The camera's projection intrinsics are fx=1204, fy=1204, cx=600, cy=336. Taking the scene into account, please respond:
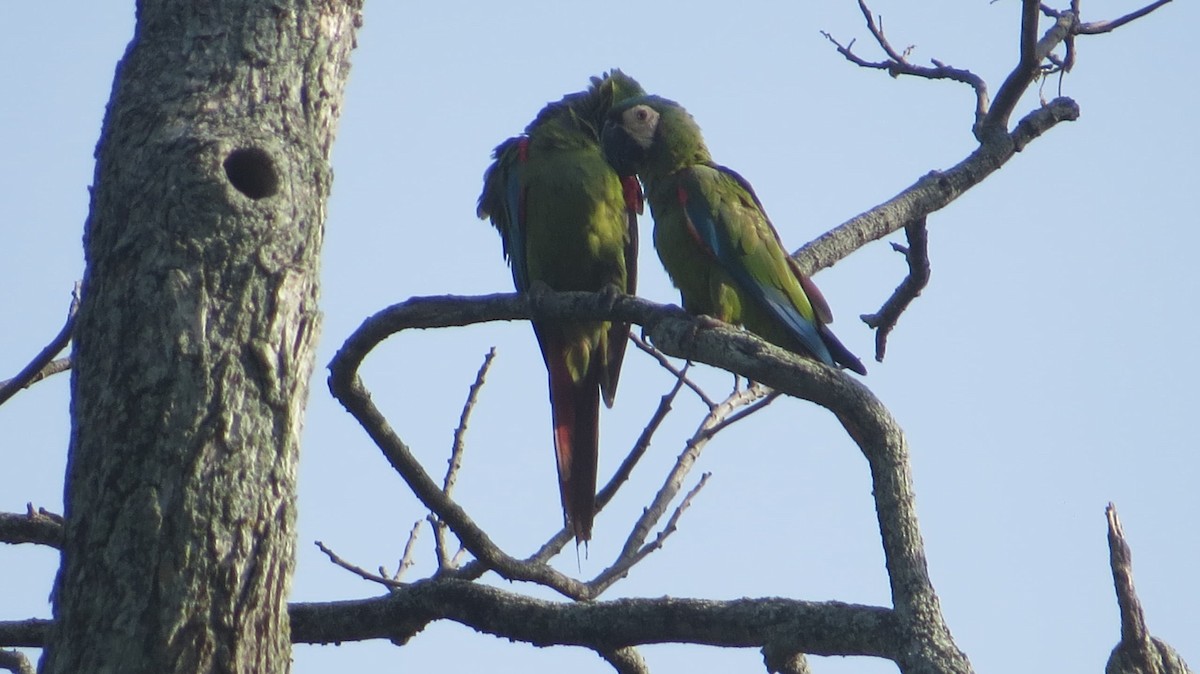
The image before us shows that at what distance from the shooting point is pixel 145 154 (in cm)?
259

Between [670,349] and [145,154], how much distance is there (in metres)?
1.42

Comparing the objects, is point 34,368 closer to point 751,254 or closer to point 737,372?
point 737,372

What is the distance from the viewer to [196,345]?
7.97 ft

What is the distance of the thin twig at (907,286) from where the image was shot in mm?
3676

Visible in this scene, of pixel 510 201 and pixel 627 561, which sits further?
pixel 510 201

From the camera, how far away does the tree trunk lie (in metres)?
2.28

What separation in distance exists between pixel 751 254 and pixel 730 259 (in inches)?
3.6

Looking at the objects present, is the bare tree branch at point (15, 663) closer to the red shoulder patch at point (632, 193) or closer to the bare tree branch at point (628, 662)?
the bare tree branch at point (628, 662)

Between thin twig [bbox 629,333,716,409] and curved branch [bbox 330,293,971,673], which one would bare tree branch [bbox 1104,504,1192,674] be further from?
thin twig [bbox 629,333,716,409]

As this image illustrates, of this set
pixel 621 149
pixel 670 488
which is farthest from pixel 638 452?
pixel 621 149

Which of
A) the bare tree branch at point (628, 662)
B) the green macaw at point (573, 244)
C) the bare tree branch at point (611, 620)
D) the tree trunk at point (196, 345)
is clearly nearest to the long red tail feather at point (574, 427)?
the green macaw at point (573, 244)

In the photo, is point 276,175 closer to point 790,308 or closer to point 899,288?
point 899,288

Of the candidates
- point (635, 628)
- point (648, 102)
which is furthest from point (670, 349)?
point (648, 102)

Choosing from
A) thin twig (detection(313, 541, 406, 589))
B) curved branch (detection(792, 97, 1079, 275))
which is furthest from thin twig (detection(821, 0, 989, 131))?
thin twig (detection(313, 541, 406, 589))
